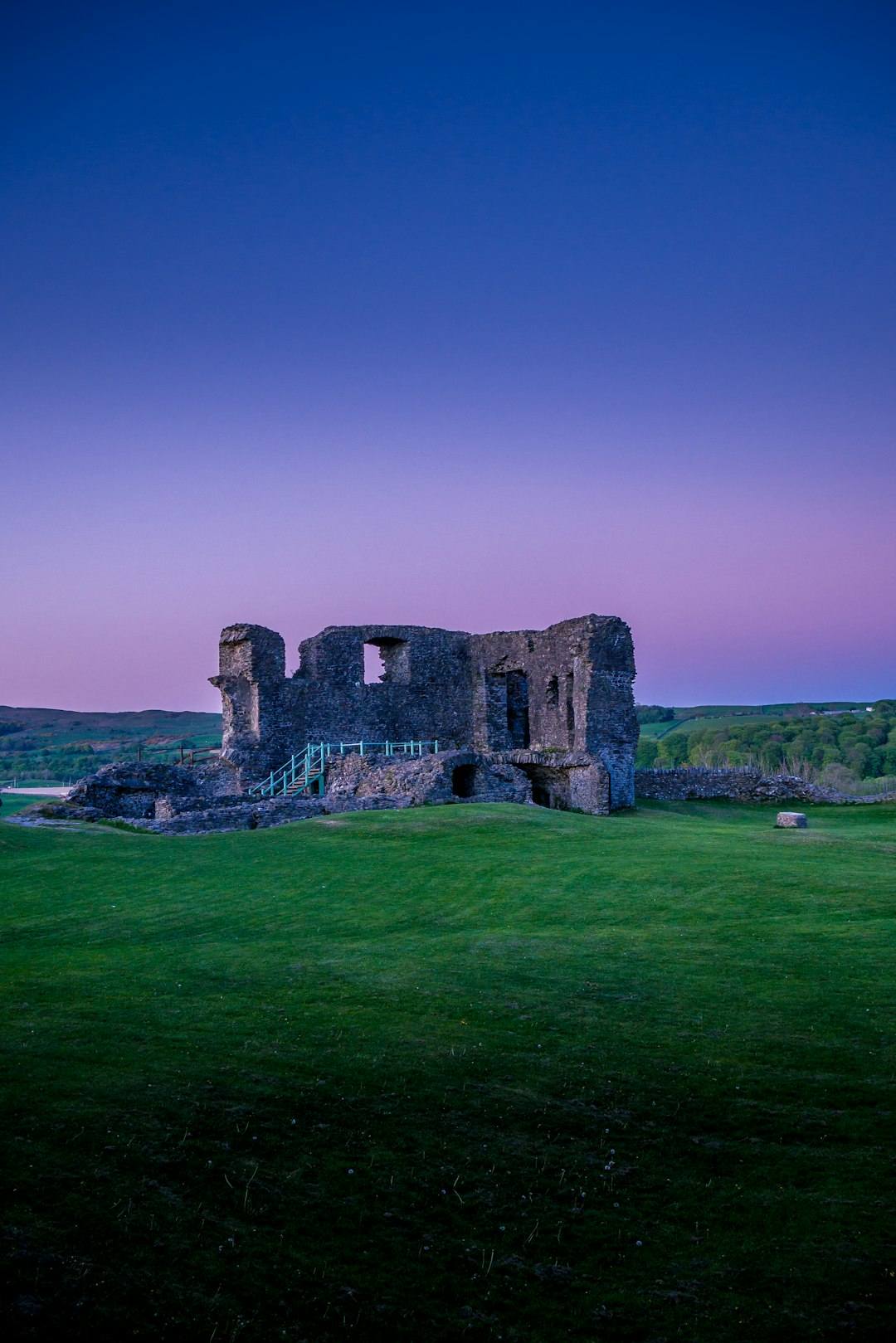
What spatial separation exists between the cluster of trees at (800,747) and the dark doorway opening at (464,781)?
4408 cm

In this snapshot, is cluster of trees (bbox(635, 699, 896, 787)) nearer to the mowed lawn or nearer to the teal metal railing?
the teal metal railing

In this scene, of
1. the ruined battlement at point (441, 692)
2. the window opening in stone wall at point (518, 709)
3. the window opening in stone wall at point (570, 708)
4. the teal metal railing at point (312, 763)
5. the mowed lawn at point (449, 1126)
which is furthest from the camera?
the window opening in stone wall at point (518, 709)

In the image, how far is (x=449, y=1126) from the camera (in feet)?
23.2

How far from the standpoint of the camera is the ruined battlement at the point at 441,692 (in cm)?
3922

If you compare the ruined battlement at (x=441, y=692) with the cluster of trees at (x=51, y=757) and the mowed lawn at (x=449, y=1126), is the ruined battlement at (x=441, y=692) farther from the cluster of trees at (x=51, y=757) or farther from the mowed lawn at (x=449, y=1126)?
the cluster of trees at (x=51, y=757)

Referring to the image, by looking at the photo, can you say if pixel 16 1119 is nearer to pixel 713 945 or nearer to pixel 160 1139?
pixel 160 1139

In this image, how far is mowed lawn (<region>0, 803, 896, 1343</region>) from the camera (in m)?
5.20

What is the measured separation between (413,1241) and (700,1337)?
5.49 feet

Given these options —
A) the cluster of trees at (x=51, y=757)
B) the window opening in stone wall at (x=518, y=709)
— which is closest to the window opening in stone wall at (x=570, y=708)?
the window opening in stone wall at (x=518, y=709)

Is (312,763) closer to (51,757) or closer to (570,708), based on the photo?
(570,708)

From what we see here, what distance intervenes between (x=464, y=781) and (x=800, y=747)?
6283cm

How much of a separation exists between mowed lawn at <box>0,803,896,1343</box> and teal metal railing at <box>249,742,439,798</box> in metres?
21.6

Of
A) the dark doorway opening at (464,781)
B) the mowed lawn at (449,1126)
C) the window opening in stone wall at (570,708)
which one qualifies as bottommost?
the mowed lawn at (449,1126)

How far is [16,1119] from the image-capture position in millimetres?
6562
